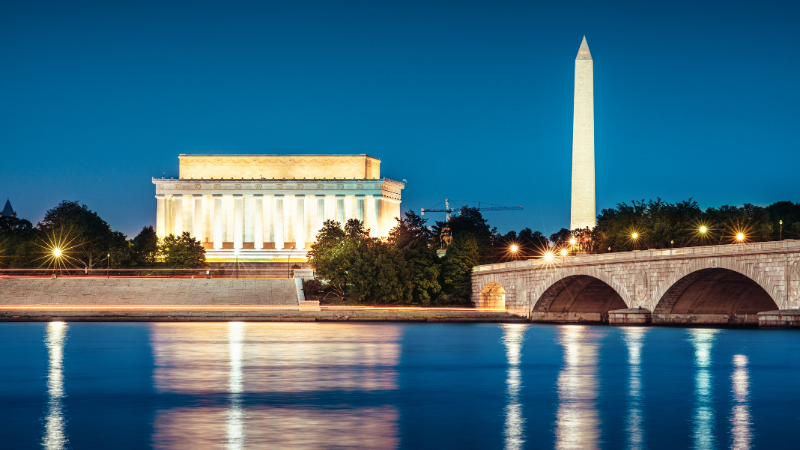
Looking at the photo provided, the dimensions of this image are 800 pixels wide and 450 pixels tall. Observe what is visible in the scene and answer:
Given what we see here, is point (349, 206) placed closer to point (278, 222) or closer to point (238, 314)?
point (278, 222)

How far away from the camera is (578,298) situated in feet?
254

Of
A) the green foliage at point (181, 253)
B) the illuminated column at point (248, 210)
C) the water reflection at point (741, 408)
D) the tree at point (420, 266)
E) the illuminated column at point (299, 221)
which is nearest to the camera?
the water reflection at point (741, 408)

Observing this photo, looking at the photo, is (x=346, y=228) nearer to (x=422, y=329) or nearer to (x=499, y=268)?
(x=499, y=268)

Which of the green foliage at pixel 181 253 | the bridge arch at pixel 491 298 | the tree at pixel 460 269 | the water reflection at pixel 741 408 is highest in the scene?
the green foliage at pixel 181 253

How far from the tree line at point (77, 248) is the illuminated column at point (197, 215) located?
29.9 meters

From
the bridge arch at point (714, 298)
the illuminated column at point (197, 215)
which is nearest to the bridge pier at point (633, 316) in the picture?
the bridge arch at point (714, 298)

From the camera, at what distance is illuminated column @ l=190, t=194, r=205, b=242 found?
145 metres

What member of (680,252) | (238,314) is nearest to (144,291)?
(238,314)

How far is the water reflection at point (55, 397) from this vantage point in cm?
1942

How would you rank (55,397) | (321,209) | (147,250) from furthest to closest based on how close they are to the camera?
(321,209), (147,250), (55,397)

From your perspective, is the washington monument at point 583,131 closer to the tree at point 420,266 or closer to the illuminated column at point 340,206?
the tree at point 420,266

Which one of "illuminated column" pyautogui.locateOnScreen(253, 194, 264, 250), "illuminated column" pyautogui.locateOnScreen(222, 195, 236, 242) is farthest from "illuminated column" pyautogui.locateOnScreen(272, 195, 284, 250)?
"illuminated column" pyautogui.locateOnScreen(222, 195, 236, 242)

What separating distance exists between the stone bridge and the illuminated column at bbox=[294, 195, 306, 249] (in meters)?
63.2

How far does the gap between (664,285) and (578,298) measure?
Result: 1744cm
